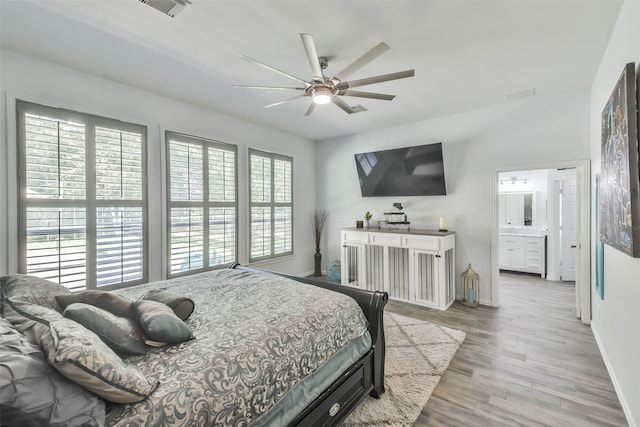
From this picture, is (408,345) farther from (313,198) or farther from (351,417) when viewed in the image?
(313,198)

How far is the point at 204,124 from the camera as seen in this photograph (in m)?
4.03

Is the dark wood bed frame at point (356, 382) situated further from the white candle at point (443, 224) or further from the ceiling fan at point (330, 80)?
the white candle at point (443, 224)

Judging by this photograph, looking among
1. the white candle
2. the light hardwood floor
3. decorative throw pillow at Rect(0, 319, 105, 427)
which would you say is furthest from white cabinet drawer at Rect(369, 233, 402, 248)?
decorative throw pillow at Rect(0, 319, 105, 427)

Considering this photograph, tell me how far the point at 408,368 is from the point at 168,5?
11.2 feet

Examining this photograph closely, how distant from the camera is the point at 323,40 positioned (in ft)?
7.91

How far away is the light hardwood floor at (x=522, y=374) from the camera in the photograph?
1962mm

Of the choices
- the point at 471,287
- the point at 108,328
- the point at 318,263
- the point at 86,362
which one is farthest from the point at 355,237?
the point at 86,362

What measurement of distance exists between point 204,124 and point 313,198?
8.59ft

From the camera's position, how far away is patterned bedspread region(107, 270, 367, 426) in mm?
1096

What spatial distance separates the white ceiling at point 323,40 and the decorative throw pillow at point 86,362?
6.89 feet

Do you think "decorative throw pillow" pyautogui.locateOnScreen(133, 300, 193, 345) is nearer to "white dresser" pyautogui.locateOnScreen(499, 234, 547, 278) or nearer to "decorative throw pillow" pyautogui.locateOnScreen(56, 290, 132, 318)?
"decorative throw pillow" pyautogui.locateOnScreen(56, 290, 132, 318)

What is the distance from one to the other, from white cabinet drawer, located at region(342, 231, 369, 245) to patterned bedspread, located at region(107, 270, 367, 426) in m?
2.44

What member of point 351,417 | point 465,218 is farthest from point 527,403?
point 465,218

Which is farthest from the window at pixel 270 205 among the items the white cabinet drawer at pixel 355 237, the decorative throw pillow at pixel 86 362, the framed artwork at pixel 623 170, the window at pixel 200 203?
the framed artwork at pixel 623 170
